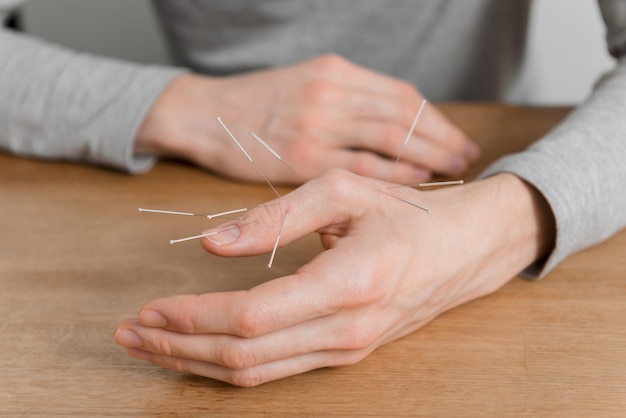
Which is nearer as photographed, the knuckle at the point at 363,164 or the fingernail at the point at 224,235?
the fingernail at the point at 224,235

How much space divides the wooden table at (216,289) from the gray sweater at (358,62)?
0.08 meters

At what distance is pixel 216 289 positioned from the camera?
824 millimetres

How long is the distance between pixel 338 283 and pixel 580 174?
333mm

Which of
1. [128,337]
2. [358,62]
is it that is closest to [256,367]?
[128,337]

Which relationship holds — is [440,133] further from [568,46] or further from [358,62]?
[568,46]

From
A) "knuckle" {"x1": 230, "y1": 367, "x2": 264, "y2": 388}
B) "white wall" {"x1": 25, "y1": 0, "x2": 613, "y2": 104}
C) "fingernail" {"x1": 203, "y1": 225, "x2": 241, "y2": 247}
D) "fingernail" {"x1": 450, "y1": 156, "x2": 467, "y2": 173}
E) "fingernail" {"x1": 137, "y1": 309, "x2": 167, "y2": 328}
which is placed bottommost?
"white wall" {"x1": 25, "y1": 0, "x2": 613, "y2": 104}

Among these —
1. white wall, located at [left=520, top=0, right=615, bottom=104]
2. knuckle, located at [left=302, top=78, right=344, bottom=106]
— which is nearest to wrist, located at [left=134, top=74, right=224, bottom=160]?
knuckle, located at [left=302, top=78, right=344, bottom=106]

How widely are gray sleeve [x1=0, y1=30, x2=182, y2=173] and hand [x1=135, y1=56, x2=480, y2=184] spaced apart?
32mm

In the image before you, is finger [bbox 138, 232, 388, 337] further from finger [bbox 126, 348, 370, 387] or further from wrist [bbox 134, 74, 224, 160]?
wrist [bbox 134, 74, 224, 160]

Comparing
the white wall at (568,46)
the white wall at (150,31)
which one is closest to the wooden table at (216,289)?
the white wall at (150,31)

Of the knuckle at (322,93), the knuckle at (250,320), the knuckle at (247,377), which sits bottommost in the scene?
the knuckle at (247,377)

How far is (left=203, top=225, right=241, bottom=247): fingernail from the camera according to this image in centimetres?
69

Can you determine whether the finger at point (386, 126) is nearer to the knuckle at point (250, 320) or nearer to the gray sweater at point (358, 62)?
the gray sweater at point (358, 62)

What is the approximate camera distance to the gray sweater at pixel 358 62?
855 millimetres
